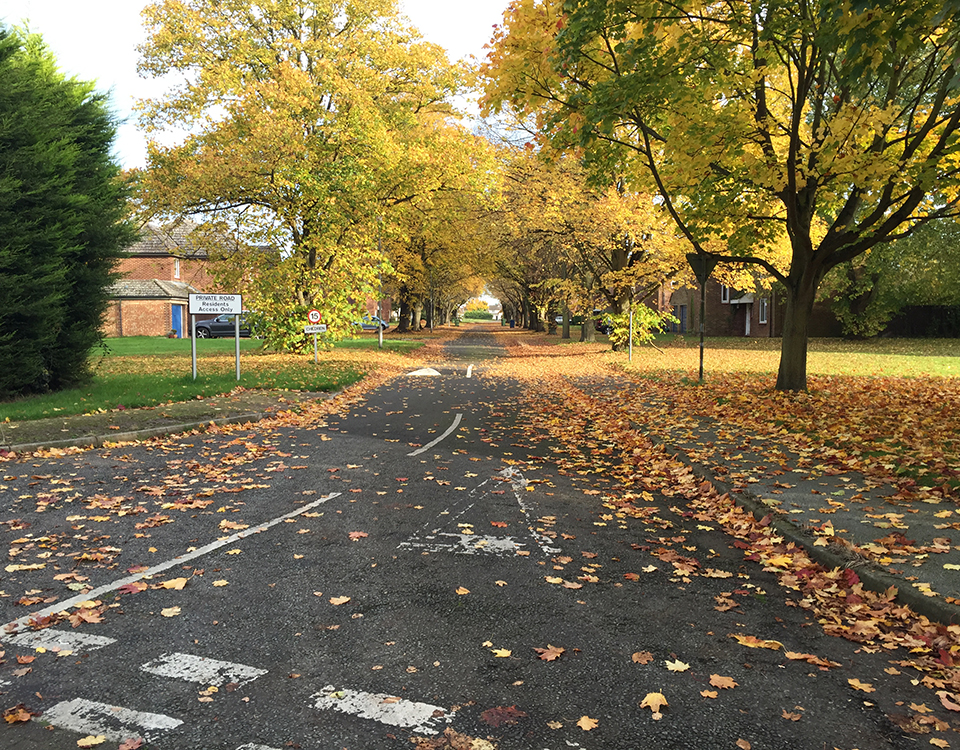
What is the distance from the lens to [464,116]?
105 ft

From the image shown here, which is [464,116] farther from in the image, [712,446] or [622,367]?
[712,446]

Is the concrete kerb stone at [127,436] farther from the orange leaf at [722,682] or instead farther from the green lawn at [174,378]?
the orange leaf at [722,682]

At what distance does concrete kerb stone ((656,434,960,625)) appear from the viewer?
14.4ft

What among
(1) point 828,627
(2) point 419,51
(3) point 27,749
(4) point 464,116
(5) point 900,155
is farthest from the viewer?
(4) point 464,116

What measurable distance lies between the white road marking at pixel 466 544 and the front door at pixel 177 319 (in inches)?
1973

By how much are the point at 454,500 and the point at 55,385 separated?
34.3 ft

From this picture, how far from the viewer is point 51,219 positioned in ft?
40.7

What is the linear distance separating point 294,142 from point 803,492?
70.1 ft

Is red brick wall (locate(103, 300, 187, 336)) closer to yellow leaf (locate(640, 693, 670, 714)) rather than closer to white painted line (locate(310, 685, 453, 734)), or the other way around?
white painted line (locate(310, 685, 453, 734))

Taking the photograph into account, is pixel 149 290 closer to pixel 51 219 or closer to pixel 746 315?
pixel 51 219

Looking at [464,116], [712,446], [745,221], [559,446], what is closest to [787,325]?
[745,221]

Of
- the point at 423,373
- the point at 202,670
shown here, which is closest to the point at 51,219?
the point at 202,670

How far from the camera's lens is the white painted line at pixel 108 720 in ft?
10.2

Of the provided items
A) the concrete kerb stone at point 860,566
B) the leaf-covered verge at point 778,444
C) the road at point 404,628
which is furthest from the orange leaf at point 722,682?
the concrete kerb stone at point 860,566
